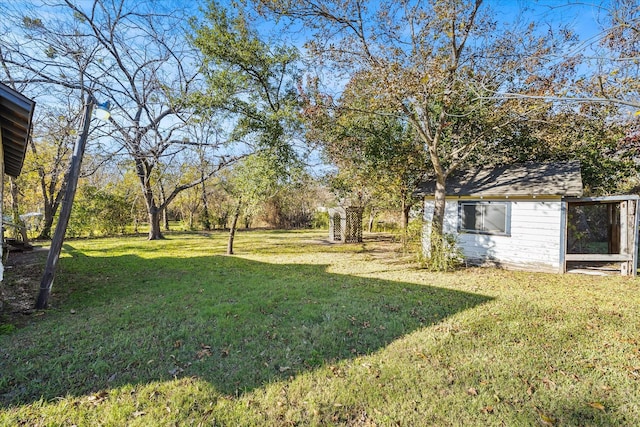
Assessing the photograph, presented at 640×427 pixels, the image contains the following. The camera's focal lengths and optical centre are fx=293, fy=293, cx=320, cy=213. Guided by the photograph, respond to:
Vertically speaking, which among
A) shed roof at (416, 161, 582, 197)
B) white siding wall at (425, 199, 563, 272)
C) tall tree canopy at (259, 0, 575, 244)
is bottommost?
white siding wall at (425, 199, 563, 272)

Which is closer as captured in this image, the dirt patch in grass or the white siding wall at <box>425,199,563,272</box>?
the dirt patch in grass

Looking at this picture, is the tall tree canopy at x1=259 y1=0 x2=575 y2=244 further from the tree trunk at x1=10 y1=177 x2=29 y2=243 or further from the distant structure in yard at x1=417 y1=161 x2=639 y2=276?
the tree trunk at x1=10 y1=177 x2=29 y2=243

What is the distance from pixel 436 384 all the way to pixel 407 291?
3.32 metres

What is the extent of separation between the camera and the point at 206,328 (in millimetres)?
4105

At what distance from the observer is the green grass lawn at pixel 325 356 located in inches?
97.6

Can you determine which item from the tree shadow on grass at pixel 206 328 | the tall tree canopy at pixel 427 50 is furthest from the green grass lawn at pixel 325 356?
the tall tree canopy at pixel 427 50

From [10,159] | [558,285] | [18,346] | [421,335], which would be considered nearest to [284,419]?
[421,335]

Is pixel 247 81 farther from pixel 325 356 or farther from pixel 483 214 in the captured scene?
pixel 325 356

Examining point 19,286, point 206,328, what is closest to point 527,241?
point 206,328

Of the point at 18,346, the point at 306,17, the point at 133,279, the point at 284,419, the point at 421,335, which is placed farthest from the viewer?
the point at 306,17

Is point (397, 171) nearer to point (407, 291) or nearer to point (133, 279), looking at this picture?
point (407, 291)

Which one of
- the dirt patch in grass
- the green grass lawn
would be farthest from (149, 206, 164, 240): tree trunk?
the green grass lawn

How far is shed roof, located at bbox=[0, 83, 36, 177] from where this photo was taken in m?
3.81

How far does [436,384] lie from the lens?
285 cm
